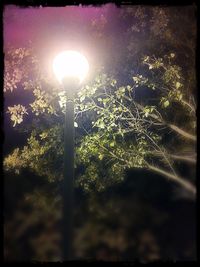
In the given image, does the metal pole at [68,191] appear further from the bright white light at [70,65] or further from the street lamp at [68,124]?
the bright white light at [70,65]

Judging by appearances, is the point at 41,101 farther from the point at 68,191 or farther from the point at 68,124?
the point at 68,191

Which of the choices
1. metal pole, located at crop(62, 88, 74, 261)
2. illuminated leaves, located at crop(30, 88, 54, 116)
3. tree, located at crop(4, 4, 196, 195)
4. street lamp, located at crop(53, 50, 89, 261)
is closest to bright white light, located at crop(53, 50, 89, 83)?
street lamp, located at crop(53, 50, 89, 261)

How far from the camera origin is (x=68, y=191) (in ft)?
13.0

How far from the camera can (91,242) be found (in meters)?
10.5

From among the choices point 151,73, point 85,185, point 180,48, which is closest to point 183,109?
point 151,73

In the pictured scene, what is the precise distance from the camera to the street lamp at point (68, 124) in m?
3.82

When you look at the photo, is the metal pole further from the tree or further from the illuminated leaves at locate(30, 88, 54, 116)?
the illuminated leaves at locate(30, 88, 54, 116)

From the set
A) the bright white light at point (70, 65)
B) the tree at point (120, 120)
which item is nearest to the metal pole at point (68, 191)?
the bright white light at point (70, 65)

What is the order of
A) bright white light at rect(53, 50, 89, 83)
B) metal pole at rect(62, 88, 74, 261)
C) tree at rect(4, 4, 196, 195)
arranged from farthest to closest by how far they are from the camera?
tree at rect(4, 4, 196, 195) < bright white light at rect(53, 50, 89, 83) < metal pole at rect(62, 88, 74, 261)

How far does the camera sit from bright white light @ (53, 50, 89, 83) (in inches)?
177

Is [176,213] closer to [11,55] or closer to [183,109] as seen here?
[183,109]

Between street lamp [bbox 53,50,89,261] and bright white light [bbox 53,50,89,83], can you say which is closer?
street lamp [bbox 53,50,89,261]

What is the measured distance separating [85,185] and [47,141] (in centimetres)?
141

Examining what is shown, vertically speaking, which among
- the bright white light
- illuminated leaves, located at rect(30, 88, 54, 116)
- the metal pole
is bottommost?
the metal pole
